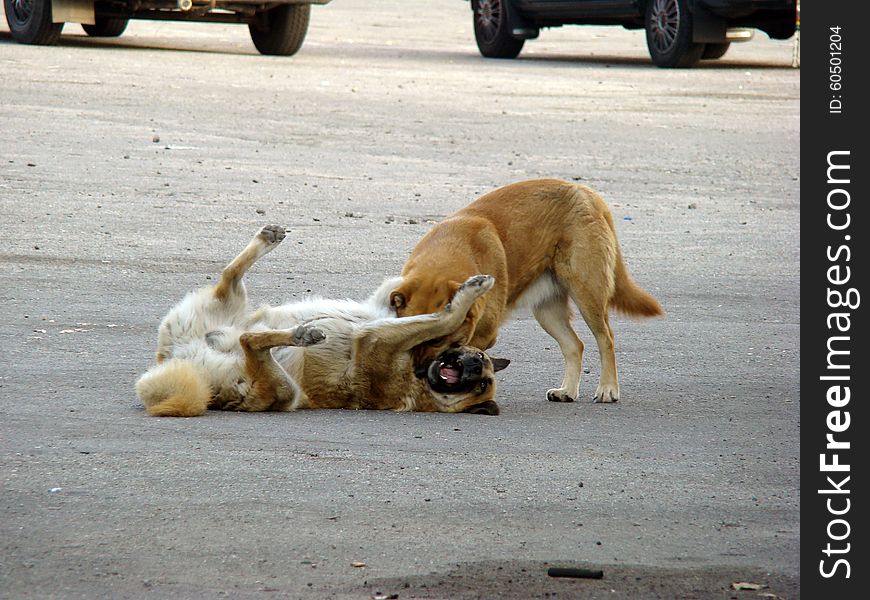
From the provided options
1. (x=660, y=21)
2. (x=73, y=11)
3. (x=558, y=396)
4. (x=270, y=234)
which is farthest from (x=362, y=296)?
(x=660, y=21)

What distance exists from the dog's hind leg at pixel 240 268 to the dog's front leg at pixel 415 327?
745mm

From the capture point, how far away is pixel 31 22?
63.1 ft

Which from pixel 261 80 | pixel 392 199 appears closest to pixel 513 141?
pixel 392 199

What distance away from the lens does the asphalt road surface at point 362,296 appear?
14.9ft

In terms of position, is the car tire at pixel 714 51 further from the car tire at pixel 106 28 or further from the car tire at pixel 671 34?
the car tire at pixel 106 28

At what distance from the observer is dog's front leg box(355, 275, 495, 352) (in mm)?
6578

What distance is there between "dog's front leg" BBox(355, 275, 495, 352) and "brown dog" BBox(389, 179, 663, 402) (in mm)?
251

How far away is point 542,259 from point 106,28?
55.5 feet

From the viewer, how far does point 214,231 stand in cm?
1074

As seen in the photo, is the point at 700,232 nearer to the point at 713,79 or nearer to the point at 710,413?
the point at 710,413

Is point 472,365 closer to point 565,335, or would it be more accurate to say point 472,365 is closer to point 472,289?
point 472,289

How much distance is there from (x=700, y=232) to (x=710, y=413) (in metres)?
5.11

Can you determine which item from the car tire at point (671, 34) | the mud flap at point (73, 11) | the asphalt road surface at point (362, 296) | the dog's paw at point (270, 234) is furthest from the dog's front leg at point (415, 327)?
the car tire at point (671, 34)

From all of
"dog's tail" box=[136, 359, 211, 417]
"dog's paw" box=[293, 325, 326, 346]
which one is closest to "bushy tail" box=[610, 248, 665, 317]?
"dog's paw" box=[293, 325, 326, 346]
